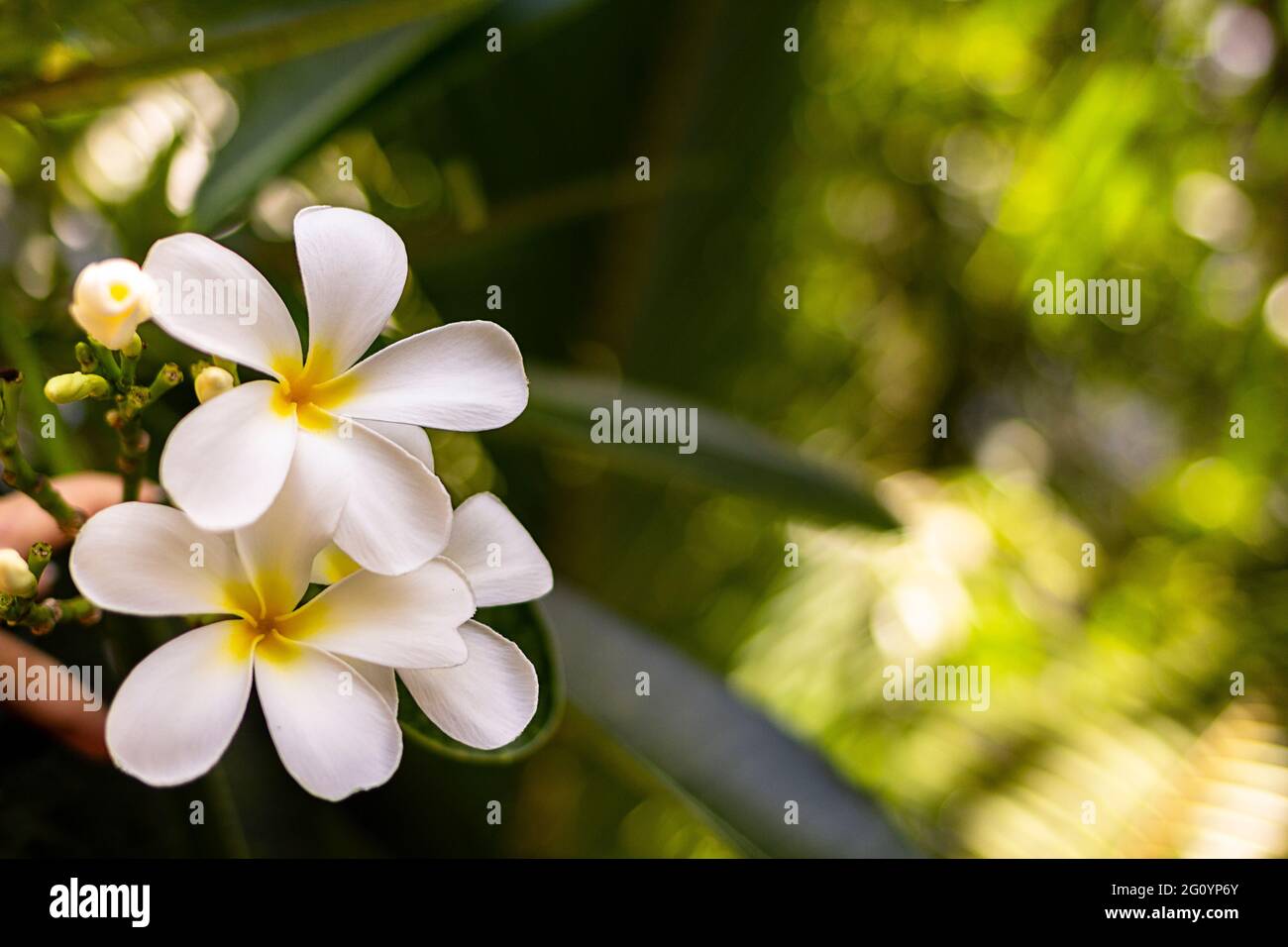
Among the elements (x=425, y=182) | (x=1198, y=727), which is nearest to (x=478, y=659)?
(x=425, y=182)

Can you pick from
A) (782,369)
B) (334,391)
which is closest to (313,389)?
(334,391)

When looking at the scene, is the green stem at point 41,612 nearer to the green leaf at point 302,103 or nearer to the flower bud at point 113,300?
the flower bud at point 113,300

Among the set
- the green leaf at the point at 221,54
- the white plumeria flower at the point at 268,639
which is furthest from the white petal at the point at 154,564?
the green leaf at the point at 221,54

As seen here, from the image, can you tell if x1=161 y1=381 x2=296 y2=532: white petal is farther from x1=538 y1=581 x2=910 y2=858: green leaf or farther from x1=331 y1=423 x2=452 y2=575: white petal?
x1=538 y1=581 x2=910 y2=858: green leaf

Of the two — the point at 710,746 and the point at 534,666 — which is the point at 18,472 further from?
the point at 710,746

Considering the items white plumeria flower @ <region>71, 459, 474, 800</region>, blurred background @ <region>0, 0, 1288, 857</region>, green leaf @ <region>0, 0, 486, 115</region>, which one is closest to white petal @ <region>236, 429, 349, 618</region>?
white plumeria flower @ <region>71, 459, 474, 800</region>
